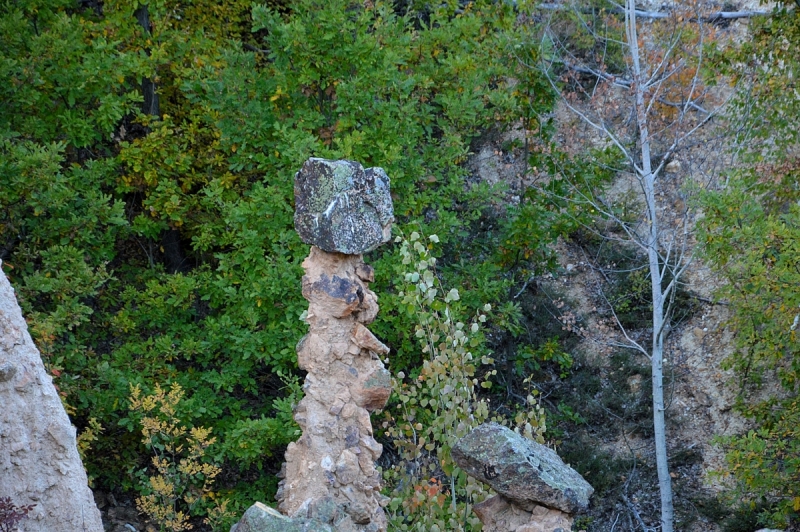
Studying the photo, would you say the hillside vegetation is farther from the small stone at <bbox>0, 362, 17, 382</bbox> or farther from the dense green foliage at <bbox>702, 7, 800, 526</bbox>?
the small stone at <bbox>0, 362, 17, 382</bbox>

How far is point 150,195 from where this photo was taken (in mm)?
8336

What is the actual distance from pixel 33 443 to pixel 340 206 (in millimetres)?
2050

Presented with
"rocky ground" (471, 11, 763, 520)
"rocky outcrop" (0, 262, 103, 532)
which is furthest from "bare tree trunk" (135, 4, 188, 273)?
"rocky outcrop" (0, 262, 103, 532)

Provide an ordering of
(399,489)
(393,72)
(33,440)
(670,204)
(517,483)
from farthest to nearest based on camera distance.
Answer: (670,204) < (393,72) < (399,489) < (33,440) < (517,483)

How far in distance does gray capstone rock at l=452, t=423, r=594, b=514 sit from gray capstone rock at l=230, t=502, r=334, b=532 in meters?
1.05

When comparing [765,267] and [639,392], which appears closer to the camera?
[765,267]

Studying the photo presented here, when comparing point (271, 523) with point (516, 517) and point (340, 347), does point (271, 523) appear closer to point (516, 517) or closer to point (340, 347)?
point (340, 347)

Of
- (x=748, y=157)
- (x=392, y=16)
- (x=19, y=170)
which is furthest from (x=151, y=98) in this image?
(x=748, y=157)

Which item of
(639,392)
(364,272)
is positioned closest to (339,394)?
(364,272)

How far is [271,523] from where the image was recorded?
3.58 metres

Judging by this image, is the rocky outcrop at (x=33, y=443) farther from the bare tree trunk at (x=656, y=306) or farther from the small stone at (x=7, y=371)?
the bare tree trunk at (x=656, y=306)

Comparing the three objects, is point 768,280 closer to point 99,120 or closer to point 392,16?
point 392,16

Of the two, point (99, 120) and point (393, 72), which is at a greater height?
point (393, 72)

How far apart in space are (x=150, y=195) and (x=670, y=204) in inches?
269
